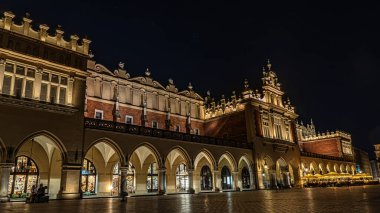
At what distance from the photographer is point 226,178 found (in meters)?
43.4

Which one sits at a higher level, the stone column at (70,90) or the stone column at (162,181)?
the stone column at (70,90)

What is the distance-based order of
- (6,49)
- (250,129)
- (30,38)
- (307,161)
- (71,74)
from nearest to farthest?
(6,49) → (30,38) → (71,74) → (250,129) → (307,161)

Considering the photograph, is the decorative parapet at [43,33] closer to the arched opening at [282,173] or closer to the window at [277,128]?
the window at [277,128]

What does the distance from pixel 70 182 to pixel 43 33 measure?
1195cm

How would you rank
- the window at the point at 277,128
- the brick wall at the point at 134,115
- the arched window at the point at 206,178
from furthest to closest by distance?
the window at the point at 277,128 → the arched window at the point at 206,178 → the brick wall at the point at 134,115

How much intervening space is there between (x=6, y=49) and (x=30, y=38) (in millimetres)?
2111

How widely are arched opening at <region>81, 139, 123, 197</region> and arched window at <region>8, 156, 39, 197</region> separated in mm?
4499

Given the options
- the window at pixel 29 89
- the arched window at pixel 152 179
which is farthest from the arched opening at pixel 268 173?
the window at pixel 29 89

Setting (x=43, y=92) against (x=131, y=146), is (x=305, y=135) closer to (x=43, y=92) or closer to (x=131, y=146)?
(x=131, y=146)

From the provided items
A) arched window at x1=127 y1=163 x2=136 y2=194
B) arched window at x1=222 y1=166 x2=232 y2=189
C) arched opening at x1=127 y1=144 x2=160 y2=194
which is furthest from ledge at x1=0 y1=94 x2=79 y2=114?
arched window at x1=222 y1=166 x2=232 y2=189

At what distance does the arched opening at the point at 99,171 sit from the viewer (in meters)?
29.6

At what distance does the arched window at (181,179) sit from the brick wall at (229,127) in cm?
801

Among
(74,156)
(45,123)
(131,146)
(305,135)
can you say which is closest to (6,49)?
(45,123)

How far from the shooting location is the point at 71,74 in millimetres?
25703
